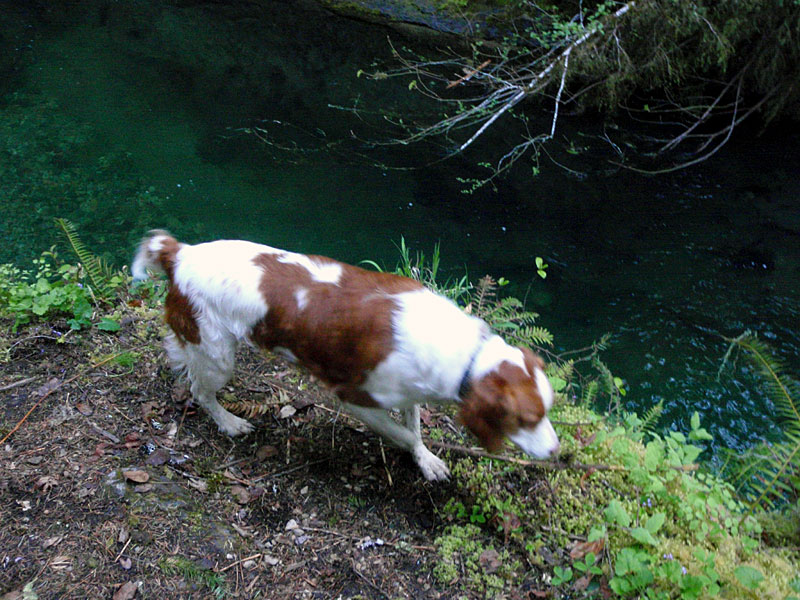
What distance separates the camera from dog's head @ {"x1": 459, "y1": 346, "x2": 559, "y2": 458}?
108 inches

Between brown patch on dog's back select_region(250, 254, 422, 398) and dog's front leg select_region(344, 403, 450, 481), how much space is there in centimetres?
11

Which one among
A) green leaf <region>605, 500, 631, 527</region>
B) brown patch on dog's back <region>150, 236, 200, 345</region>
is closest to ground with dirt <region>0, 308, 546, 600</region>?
green leaf <region>605, 500, 631, 527</region>

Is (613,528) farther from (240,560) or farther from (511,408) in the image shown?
(240,560)

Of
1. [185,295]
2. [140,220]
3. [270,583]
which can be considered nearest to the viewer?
[270,583]

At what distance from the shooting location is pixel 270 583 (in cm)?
277

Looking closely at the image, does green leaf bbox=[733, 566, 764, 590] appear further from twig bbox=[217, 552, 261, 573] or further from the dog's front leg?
twig bbox=[217, 552, 261, 573]

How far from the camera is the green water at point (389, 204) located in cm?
629

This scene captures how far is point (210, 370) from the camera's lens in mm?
3355

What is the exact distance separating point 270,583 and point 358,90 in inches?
327

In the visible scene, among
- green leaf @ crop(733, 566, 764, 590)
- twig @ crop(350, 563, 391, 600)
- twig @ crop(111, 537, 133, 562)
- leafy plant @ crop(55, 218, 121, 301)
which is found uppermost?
green leaf @ crop(733, 566, 764, 590)

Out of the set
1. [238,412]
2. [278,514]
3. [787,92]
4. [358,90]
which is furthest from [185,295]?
[787,92]

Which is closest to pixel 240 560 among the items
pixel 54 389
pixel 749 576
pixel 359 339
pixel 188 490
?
pixel 188 490

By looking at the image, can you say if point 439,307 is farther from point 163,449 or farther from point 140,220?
point 140,220

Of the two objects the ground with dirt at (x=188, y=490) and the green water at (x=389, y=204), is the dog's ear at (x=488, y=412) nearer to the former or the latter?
the ground with dirt at (x=188, y=490)
